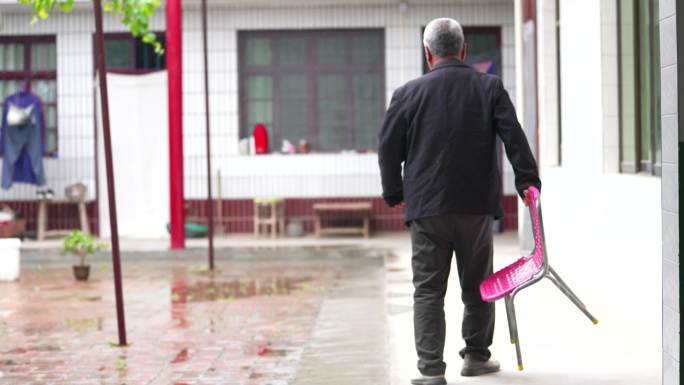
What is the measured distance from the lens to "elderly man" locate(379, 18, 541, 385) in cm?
628

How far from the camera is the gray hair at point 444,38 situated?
643cm

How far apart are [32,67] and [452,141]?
16.3 metres

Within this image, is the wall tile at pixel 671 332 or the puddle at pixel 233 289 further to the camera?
the puddle at pixel 233 289

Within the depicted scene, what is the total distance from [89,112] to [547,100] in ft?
32.1

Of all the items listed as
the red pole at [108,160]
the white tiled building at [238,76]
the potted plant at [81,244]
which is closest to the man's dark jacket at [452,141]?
the red pole at [108,160]

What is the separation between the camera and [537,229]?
5.91m

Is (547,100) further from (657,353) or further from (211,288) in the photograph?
(657,353)

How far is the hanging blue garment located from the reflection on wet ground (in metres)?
2.58

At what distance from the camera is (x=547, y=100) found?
1388 centimetres

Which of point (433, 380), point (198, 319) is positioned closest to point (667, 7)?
point (433, 380)

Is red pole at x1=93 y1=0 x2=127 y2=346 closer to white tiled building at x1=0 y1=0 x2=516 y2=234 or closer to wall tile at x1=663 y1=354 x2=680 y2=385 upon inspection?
wall tile at x1=663 y1=354 x2=680 y2=385

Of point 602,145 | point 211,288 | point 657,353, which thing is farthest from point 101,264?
point 657,353

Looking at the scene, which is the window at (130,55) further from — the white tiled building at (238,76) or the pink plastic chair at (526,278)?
the pink plastic chair at (526,278)

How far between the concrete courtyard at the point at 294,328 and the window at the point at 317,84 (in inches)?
200
